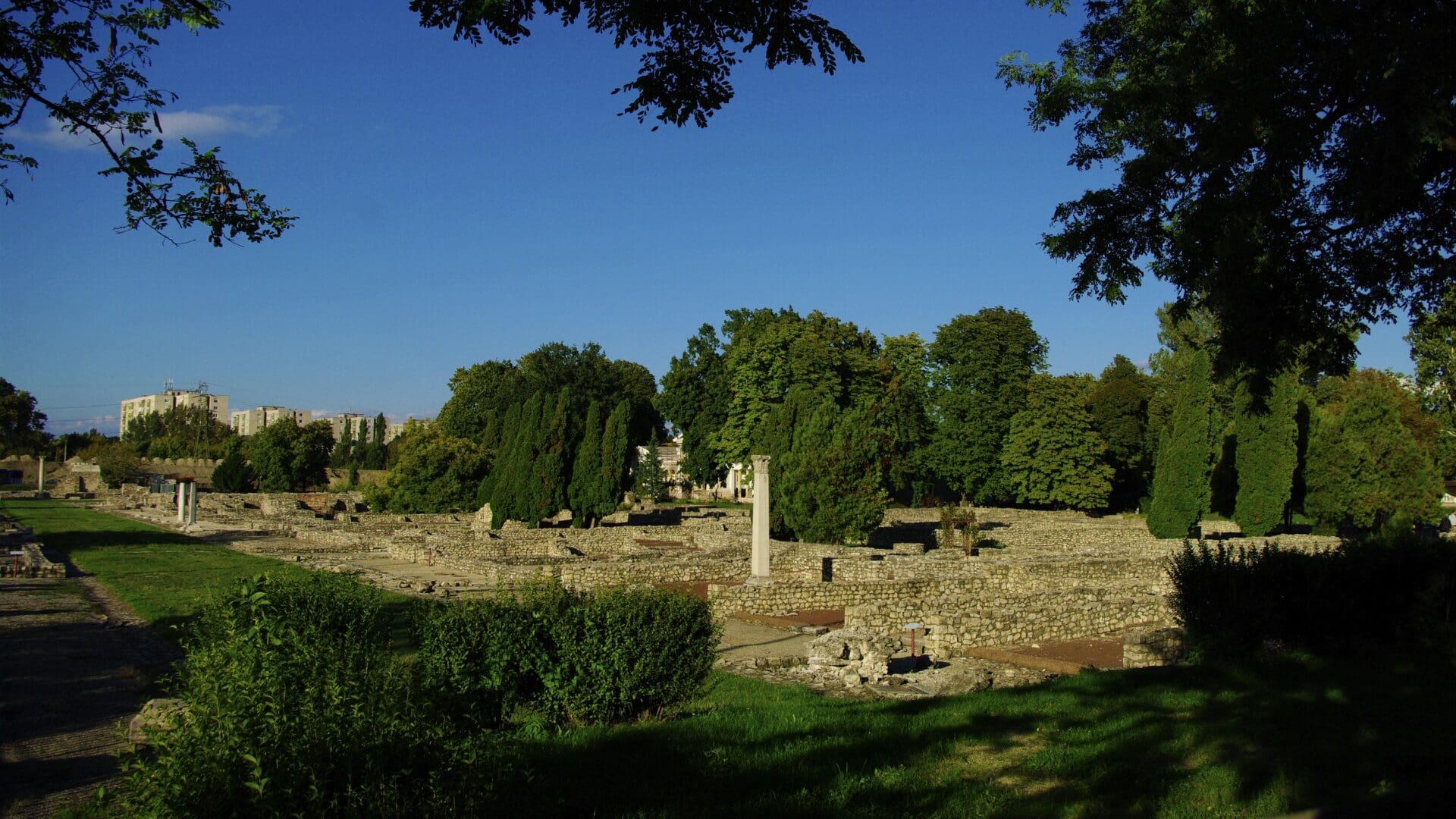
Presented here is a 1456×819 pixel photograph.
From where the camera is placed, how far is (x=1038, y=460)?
46.8 m

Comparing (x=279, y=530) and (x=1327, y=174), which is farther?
(x=279, y=530)

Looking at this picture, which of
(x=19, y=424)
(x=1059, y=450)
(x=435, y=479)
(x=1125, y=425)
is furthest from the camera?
(x=19, y=424)

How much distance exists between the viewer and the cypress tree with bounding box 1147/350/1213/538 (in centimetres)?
3306

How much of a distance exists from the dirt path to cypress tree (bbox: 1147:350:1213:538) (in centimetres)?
3115

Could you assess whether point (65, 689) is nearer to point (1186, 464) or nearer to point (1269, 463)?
point (1186, 464)

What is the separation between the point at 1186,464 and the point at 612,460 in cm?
2225

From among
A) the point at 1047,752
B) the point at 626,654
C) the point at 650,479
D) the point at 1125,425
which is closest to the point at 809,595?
the point at 626,654

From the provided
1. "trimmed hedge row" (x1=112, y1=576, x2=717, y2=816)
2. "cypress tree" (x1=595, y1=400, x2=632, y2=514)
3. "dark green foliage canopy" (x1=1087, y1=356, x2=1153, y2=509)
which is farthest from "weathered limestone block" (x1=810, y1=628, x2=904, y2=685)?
"dark green foliage canopy" (x1=1087, y1=356, x2=1153, y2=509)

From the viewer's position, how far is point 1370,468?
36.3 m

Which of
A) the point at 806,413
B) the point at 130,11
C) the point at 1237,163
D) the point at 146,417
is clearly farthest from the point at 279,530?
the point at 146,417

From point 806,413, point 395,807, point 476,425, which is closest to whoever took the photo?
point 395,807

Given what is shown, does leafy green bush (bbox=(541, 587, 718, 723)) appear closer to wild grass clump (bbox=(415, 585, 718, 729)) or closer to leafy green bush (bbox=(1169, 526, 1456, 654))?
wild grass clump (bbox=(415, 585, 718, 729))

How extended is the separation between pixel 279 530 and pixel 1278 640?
1628 inches

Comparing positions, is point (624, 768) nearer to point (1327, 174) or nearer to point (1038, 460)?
point (1327, 174)
